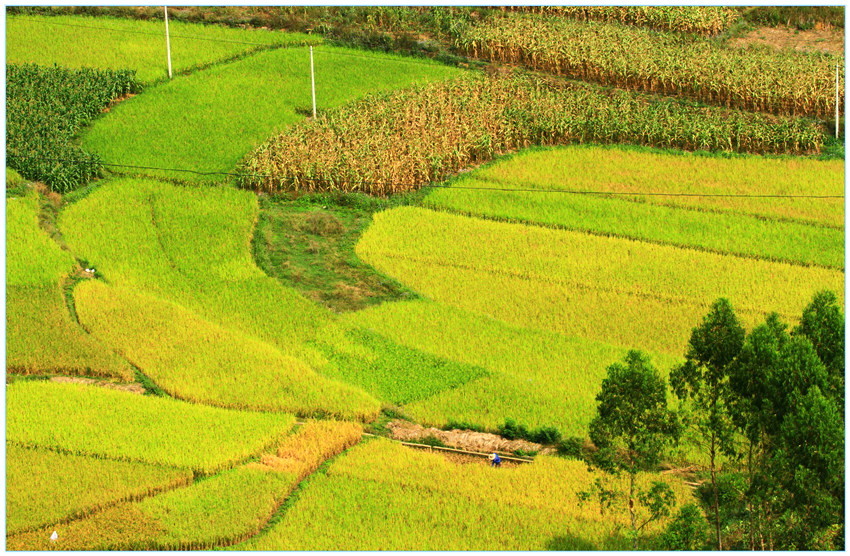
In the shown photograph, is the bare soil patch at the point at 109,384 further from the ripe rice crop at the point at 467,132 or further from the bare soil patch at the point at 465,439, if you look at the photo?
the ripe rice crop at the point at 467,132

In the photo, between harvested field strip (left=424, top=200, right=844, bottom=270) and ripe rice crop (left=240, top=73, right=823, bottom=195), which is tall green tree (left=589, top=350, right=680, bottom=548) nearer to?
harvested field strip (left=424, top=200, right=844, bottom=270)

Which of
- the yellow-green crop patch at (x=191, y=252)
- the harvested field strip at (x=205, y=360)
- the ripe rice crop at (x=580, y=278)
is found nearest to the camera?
the harvested field strip at (x=205, y=360)

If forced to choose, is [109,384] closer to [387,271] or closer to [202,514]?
[202,514]

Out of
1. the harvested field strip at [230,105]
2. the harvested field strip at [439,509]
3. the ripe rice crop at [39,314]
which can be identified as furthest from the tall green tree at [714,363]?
the harvested field strip at [230,105]

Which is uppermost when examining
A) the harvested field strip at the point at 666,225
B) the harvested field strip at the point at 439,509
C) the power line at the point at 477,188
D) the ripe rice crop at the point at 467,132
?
the ripe rice crop at the point at 467,132

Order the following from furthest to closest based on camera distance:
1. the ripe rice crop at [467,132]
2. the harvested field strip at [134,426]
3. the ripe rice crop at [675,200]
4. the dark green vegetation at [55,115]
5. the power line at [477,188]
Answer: the ripe rice crop at [467,132] < the dark green vegetation at [55,115] < the power line at [477,188] < the ripe rice crop at [675,200] < the harvested field strip at [134,426]

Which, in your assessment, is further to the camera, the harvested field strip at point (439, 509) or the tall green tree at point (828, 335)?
the harvested field strip at point (439, 509)
